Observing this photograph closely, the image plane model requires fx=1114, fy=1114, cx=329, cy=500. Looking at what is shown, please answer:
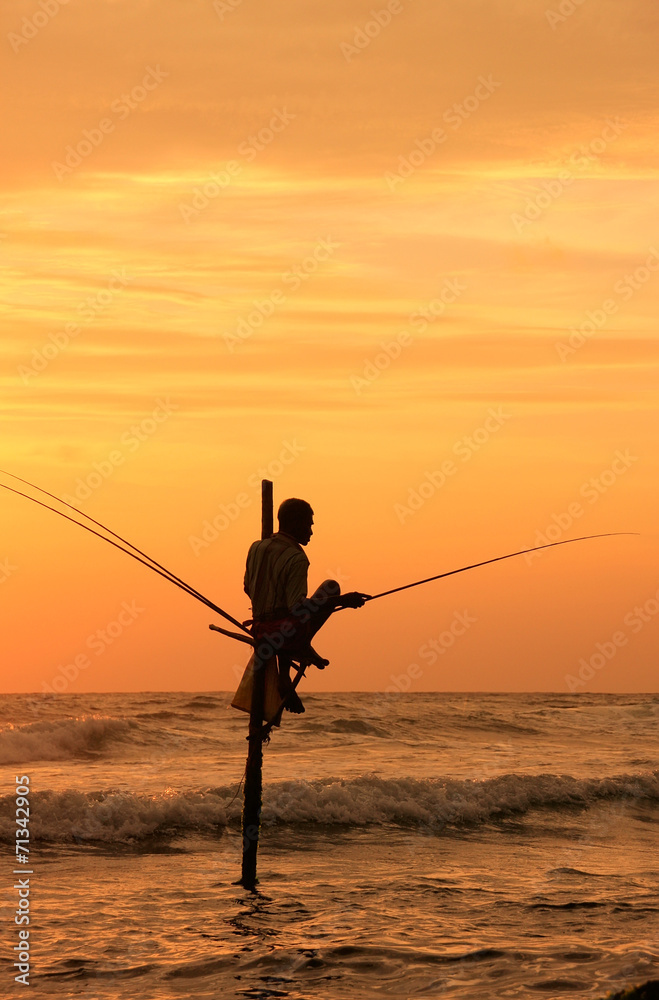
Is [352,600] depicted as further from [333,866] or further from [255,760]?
[333,866]

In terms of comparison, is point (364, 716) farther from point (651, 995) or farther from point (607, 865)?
point (651, 995)

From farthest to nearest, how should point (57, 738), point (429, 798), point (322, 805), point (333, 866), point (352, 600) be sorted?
point (57, 738), point (429, 798), point (322, 805), point (333, 866), point (352, 600)

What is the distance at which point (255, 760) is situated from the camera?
1070 centimetres

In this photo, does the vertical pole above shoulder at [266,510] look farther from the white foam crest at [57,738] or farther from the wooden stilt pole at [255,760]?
the white foam crest at [57,738]

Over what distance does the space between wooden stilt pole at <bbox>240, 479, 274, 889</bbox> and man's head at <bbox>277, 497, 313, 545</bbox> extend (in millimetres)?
1339

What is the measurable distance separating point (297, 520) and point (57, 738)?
18.6 m

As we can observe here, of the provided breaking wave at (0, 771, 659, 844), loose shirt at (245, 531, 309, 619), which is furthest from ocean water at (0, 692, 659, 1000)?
loose shirt at (245, 531, 309, 619)

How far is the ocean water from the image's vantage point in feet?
27.5

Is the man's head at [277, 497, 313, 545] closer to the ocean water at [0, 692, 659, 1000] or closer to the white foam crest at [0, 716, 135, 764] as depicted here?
the ocean water at [0, 692, 659, 1000]

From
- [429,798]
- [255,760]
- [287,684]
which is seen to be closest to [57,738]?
[429,798]

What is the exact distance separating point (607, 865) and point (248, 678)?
5712 mm

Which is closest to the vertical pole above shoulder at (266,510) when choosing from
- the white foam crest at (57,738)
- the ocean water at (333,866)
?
the ocean water at (333,866)

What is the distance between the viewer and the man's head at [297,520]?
364 inches

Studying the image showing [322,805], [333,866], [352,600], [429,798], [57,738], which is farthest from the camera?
[57,738]
